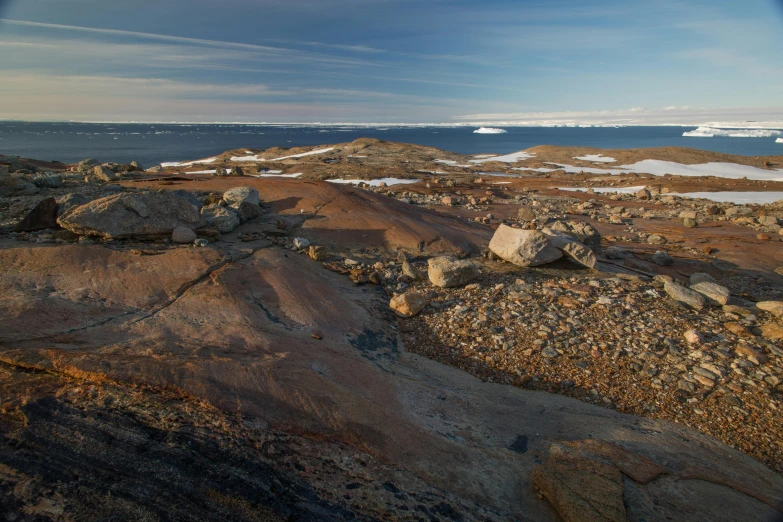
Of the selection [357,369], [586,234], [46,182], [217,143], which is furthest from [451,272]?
[217,143]

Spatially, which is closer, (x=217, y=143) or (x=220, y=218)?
(x=220, y=218)

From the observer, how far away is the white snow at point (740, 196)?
15961 millimetres

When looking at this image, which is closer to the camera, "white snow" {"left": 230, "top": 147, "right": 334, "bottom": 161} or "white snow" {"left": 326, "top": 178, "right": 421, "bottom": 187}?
"white snow" {"left": 326, "top": 178, "right": 421, "bottom": 187}

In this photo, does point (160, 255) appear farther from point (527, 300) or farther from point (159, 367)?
point (527, 300)

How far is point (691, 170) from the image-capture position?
82.5 ft

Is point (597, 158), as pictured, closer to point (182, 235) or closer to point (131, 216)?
point (182, 235)

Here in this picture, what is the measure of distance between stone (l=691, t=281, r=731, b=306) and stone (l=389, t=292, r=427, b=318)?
3.65m

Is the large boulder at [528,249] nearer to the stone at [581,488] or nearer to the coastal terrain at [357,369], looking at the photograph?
the coastal terrain at [357,369]

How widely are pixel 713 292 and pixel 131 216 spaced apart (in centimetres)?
733

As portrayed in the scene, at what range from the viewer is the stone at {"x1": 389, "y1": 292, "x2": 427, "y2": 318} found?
4680 mm

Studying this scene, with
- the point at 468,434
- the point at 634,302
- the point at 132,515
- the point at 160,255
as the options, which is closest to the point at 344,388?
the point at 468,434

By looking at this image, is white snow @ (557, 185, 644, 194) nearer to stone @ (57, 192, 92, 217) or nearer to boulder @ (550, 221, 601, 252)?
boulder @ (550, 221, 601, 252)

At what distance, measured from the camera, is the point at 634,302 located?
16.3ft

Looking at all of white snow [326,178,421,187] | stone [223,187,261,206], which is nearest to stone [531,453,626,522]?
stone [223,187,261,206]
